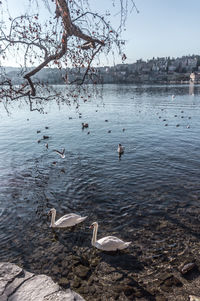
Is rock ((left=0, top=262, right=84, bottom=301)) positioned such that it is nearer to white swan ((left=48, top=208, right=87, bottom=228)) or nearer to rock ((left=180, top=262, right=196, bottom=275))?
white swan ((left=48, top=208, right=87, bottom=228))

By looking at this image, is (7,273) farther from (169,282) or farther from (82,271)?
(169,282)

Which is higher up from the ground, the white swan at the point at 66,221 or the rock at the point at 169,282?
the white swan at the point at 66,221

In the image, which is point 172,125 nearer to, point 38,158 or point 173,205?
point 38,158

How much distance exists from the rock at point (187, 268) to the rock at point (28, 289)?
343cm

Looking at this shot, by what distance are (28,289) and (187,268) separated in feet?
16.1

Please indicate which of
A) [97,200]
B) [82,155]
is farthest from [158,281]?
[82,155]

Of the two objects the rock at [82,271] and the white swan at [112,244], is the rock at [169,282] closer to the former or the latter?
the white swan at [112,244]

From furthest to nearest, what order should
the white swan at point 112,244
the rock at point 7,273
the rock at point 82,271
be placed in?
the white swan at point 112,244 → the rock at point 82,271 → the rock at point 7,273

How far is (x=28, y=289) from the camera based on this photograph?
548 cm

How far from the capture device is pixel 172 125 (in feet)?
102

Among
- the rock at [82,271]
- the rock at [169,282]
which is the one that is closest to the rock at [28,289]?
the rock at [82,271]

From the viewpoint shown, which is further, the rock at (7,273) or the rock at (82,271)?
the rock at (82,271)

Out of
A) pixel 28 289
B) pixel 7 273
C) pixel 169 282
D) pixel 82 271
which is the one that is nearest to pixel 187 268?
pixel 169 282

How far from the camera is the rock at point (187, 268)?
6.70 meters
